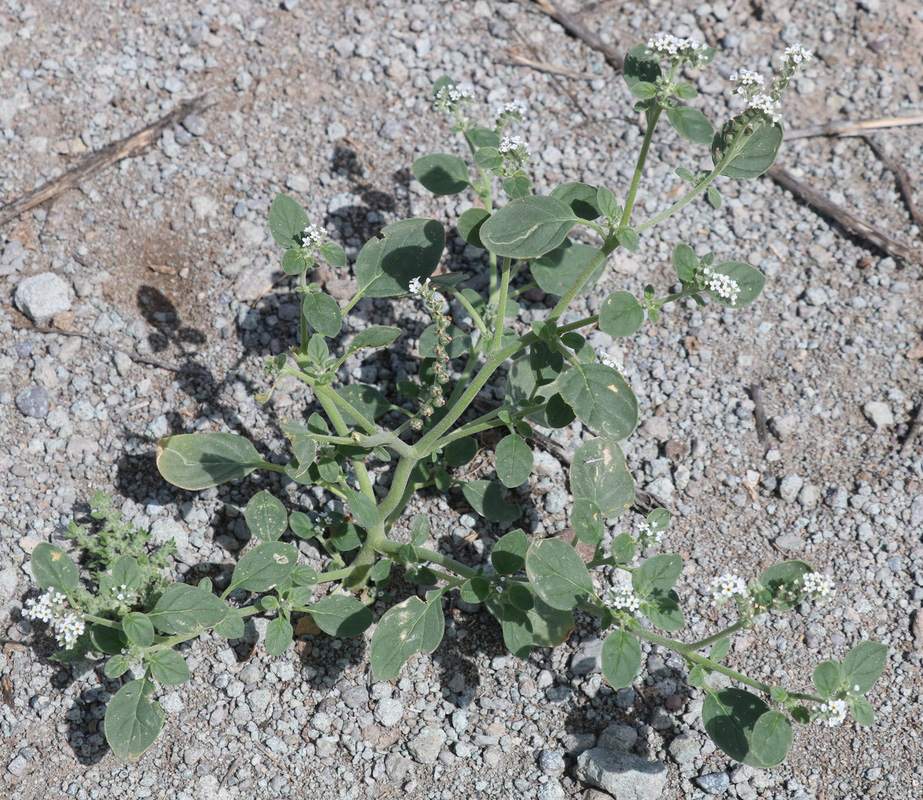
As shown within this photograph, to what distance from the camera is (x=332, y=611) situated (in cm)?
260

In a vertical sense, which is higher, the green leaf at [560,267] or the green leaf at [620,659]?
the green leaf at [560,267]

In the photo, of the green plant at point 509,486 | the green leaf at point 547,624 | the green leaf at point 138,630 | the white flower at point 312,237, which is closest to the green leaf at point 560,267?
the green plant at point 509,486

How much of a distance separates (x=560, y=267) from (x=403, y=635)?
4.39 feet

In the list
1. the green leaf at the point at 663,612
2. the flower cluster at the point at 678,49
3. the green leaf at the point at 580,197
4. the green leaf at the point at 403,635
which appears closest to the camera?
the flower cluster at the point at 678,49

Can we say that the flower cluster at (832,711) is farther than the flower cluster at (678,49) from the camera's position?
No

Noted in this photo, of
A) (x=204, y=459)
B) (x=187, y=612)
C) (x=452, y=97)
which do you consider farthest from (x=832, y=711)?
(x=452, y=97)

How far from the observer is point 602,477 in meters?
2.71

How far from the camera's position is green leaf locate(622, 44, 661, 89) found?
2379 millimetres

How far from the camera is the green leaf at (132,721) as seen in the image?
237 cm

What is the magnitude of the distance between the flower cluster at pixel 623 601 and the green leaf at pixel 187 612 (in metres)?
1.06

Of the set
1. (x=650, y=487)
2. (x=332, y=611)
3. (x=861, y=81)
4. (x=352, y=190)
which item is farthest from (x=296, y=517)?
(x=861, y=81)

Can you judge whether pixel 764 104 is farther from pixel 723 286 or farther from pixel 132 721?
pixel 132 721

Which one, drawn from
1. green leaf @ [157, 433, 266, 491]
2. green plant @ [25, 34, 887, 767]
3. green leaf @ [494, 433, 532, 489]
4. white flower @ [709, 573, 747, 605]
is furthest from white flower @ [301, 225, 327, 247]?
white flower @ [709, 573, 747, 605]

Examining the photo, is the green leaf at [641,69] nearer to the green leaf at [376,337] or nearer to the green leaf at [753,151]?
the green leaf at [753,151]
